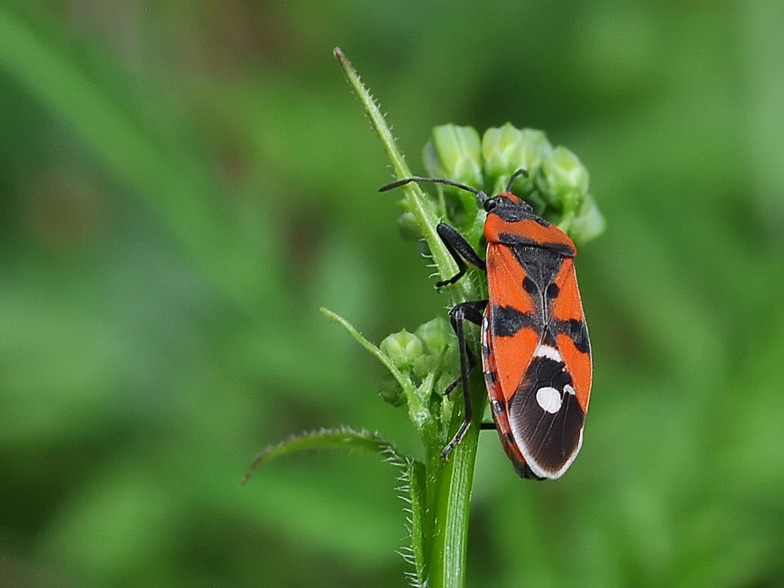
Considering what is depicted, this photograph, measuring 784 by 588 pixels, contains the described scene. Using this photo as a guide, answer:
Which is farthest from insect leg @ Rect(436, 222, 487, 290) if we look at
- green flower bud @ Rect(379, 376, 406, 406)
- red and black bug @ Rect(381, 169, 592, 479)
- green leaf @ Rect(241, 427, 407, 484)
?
green leaf @ Rect(241, 427, 407, 484)

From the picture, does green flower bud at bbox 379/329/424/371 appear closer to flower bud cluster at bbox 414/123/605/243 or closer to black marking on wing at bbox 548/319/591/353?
flower bud cluster at bbox 414/123/605/243

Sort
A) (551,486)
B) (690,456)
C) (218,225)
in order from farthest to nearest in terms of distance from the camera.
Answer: (551,486) → (218,225) → (690,456)

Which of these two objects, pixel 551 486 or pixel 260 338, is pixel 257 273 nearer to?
pixel 260 338

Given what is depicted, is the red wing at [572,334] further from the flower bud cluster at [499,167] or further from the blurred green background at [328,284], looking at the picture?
the blurred green background at [328,284]

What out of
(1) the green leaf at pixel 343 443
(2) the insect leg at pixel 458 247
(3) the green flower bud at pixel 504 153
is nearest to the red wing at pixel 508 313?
(2) the insect leg at pixel 458 247

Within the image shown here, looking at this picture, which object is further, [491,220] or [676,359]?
[676,359]

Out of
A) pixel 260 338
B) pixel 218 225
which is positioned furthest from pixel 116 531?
pixel 218 225

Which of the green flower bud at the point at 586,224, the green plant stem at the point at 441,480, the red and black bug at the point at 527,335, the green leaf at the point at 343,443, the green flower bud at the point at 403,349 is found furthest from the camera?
the green flower bud at the point at 586,224
